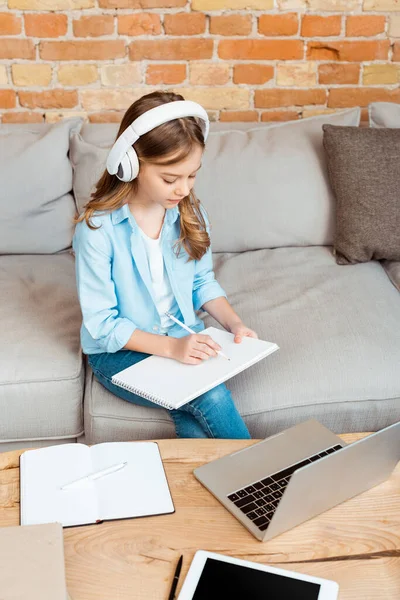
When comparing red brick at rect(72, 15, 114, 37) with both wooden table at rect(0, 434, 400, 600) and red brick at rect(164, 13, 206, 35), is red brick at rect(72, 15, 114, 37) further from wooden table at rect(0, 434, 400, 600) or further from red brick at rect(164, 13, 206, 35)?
wooden table at rect(0, 434, 400, 600)

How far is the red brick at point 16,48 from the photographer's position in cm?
241

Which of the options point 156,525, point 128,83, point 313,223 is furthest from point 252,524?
point 128,83

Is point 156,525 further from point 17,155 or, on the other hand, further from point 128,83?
point 128,83

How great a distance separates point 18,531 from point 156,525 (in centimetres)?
23

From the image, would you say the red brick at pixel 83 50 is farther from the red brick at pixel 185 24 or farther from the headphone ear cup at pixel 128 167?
the headphone ear cup at pixel 128 167

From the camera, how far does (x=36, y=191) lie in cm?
216

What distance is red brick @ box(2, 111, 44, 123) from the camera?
8.34ft

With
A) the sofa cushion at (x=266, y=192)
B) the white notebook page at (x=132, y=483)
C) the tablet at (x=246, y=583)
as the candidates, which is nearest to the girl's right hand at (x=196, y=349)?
the white notebook page at (x=132, y=483)

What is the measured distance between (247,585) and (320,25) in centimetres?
206

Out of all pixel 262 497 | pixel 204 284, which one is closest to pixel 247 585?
pixel 262 497

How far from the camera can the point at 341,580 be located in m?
1.04

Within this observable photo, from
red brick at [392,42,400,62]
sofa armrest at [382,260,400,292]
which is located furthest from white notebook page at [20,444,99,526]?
red brick at [392,42,400,62]

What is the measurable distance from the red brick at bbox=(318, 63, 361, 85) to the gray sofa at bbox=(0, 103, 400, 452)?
0.99 feet

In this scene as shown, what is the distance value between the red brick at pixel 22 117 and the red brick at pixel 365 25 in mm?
1161
